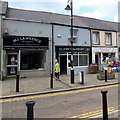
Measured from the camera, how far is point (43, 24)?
507 inches

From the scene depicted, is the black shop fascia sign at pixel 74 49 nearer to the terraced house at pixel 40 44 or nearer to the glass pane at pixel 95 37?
the terraced house at pixel 40 44

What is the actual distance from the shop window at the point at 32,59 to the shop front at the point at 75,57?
1.86 metres

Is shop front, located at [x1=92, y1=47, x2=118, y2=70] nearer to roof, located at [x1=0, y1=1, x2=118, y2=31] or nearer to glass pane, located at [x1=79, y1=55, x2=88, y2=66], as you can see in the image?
glass pane, located at [x1=79, y1=55, x2=88, y2=66]

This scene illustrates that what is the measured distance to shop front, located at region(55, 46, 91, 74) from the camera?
1362 cm

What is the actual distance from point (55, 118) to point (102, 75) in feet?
24.9

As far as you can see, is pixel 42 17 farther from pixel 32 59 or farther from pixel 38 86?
pixel 38 86

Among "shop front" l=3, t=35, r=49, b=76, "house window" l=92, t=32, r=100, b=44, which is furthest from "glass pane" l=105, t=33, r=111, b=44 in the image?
"shop front" l=3, t=35, r=49, b=76

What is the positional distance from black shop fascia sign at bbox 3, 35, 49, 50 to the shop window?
868mm

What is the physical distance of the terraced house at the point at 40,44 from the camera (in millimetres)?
11555

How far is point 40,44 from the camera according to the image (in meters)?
12.5

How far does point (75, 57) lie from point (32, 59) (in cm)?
509

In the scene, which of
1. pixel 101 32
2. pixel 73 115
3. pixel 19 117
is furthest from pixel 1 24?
pixel 101 32

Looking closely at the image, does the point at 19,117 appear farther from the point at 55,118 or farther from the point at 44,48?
the point at 44,48

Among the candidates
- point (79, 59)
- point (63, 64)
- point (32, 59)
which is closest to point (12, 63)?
point (32, 59)
